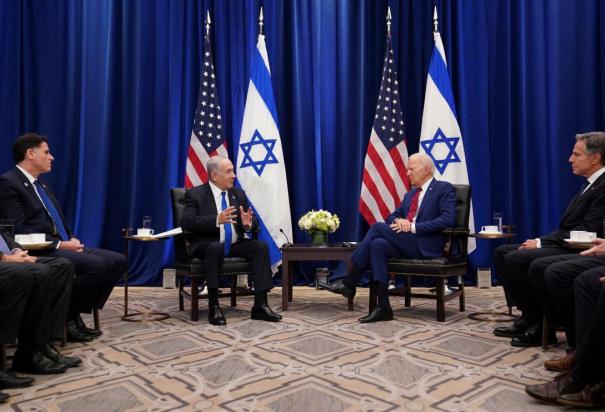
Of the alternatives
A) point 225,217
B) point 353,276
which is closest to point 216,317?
point 225,217

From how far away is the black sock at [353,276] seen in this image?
155 inches

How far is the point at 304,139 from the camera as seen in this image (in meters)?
5.65

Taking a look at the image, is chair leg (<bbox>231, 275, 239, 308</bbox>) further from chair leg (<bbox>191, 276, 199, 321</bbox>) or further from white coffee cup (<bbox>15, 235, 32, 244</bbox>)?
white coffee cup (<bbox>15, 235, 32, 244</bbox>)

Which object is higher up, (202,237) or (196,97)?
(196,97)

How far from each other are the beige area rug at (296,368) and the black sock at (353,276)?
278 millimetres

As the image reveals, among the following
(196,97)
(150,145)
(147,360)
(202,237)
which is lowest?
(147,360)

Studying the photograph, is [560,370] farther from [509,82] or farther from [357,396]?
[509,82]

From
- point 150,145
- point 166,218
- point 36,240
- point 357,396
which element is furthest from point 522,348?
point 150,145

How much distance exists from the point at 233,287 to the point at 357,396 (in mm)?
2206

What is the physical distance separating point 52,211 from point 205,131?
7.48ft

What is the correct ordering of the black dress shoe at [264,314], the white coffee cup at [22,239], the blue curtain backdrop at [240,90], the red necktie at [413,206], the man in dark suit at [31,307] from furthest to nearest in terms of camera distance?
the blue curtain backdrop at [240,90] < the red necktie at [413,206] < the black dress shoe at [264,314] < the white coffee cup at [22,239] < the man in dark suit at [31,307]

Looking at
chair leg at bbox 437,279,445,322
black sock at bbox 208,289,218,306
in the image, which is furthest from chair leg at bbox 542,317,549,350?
black sock at bbox 208,289,218,306

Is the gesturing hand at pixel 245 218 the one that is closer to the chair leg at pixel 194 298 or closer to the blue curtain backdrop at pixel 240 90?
the chair leg at pixel 194 298

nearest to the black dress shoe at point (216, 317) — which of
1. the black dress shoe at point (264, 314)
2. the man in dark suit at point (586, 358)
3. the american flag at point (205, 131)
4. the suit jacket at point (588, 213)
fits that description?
the black dress shoe at point (264, 314)
